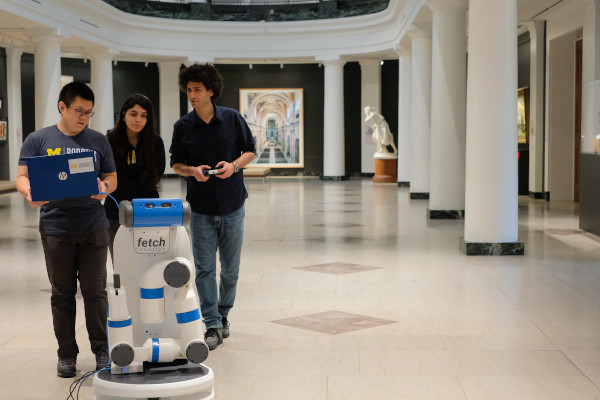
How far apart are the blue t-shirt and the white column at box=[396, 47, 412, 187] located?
19363mm

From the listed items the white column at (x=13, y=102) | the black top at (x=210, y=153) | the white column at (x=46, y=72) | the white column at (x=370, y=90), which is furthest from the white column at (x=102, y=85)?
the black top at (x=210, y=153)

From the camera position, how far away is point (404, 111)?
24.1 m

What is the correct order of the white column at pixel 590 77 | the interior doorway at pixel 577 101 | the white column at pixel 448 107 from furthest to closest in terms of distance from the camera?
the interior doorway at pixel 577 101 < the white column at pixel 448 107 < the white column at pixel 590 77

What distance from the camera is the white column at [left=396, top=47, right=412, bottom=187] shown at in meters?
23.8

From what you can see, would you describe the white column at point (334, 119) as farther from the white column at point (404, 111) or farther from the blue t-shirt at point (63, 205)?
the blue t-shirt at point (63, 205)

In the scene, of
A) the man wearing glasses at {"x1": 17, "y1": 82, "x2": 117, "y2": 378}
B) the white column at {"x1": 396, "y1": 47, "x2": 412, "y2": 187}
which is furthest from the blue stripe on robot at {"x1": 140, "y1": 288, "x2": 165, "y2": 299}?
the white column at {"x1": 396, "y1": 47, "x2": 412, "y2": 187}

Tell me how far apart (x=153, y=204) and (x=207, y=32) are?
25483 millimetres

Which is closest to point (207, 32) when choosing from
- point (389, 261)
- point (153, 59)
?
point (153, 59)

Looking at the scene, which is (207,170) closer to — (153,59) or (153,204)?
(153,204)

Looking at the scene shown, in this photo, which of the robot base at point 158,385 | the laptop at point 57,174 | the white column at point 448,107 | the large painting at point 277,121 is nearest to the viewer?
the robot base at point 158,385

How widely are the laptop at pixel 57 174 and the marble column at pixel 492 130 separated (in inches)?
262

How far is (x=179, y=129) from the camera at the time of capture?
19.2 ft

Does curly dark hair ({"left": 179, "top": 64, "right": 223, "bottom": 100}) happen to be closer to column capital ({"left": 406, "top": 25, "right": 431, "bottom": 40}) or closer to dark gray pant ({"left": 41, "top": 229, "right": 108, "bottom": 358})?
dark gray pant ({"left": 41, "top": 229, "right": 108, "bottom": 358})

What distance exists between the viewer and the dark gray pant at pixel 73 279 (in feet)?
16.5
